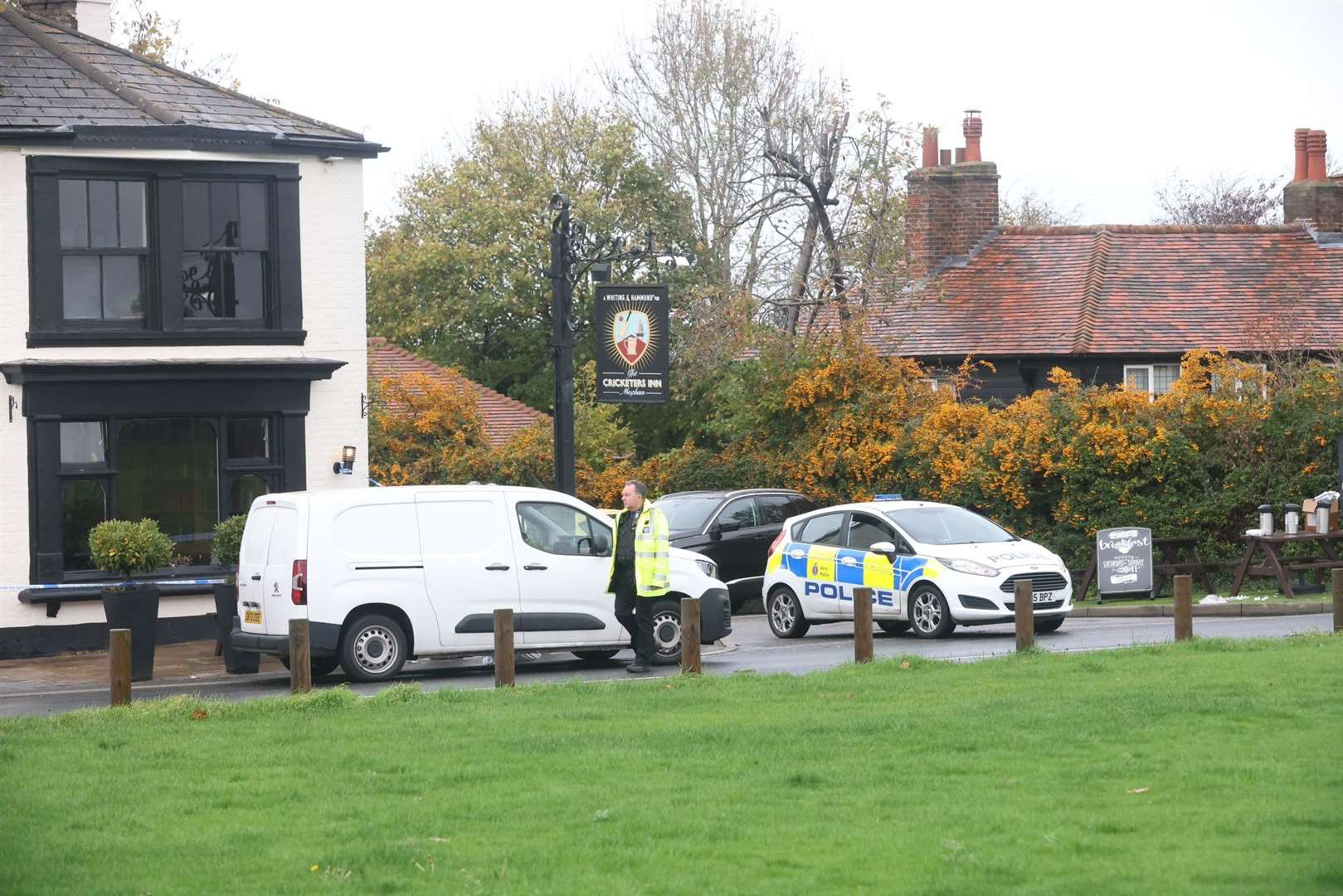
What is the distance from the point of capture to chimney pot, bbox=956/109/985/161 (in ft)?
122

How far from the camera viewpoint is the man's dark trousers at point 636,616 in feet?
52.6

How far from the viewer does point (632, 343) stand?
21703 mm

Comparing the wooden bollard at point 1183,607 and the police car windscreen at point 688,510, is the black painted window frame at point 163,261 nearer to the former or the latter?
the police car windscreen at point 688,510

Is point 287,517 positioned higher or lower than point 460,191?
lower

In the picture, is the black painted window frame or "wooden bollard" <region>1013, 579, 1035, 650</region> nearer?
"wooden bollard" <region>1013, 579, 1035, 650</region>

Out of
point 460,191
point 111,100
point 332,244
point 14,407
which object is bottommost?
point 14,407

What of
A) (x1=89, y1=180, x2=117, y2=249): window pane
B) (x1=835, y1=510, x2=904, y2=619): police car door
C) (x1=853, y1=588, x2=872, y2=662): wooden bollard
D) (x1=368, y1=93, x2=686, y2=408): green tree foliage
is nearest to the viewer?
(x1=853, y1=588, x2=872, y2=662): wooden bollard

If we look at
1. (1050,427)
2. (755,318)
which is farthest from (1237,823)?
(755,318)

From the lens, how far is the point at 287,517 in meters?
16.2

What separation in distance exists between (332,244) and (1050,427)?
427 inches

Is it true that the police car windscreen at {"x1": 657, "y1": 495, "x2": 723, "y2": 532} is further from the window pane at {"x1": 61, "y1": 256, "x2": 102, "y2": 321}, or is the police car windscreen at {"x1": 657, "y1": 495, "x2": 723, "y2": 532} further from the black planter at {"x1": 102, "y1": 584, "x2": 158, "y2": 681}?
the black planter at {"x1": 102, "y1": 584, "x2": 158, "y2": 681}

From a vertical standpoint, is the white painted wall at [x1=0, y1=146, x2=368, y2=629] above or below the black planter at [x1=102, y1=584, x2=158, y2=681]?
above

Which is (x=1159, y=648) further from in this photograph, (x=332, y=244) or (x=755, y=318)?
(x=755, y=318)

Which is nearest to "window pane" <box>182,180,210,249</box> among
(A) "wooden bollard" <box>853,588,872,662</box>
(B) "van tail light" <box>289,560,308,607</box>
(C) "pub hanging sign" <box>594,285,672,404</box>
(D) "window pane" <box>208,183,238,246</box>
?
(D) "window pane" <box>208,183,238,246</box>
